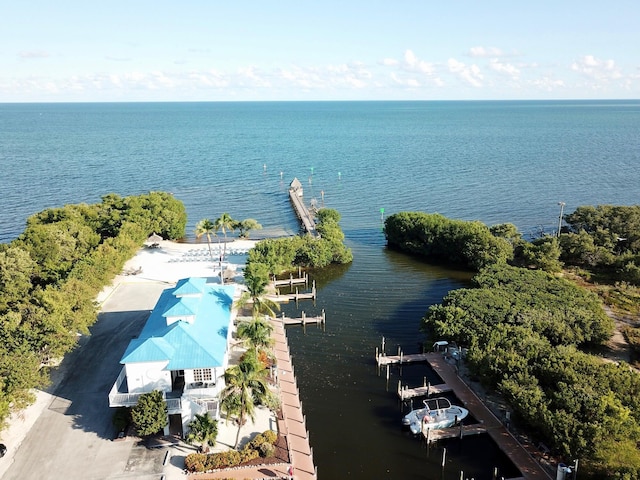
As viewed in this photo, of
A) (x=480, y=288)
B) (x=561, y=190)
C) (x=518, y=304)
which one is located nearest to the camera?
(x=518, y=304)

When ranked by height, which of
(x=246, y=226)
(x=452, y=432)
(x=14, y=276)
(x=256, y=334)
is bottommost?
(x=452, y=432)

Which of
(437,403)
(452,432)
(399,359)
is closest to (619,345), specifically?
(399,359)

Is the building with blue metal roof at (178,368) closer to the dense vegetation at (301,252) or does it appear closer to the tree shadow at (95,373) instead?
the tree shadow at (95,373)

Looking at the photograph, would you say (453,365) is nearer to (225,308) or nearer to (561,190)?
(225,308)

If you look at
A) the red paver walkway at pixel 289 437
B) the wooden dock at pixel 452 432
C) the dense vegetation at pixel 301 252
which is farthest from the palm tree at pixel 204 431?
the dense vegetation at pixel 301 252

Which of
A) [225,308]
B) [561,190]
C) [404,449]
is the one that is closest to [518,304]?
[404,449]

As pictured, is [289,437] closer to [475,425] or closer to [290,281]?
[475,425]

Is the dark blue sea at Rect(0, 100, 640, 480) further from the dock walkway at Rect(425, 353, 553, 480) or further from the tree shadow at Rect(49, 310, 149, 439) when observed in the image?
the tree shadow at Rect(49, 310, 149, 439)
